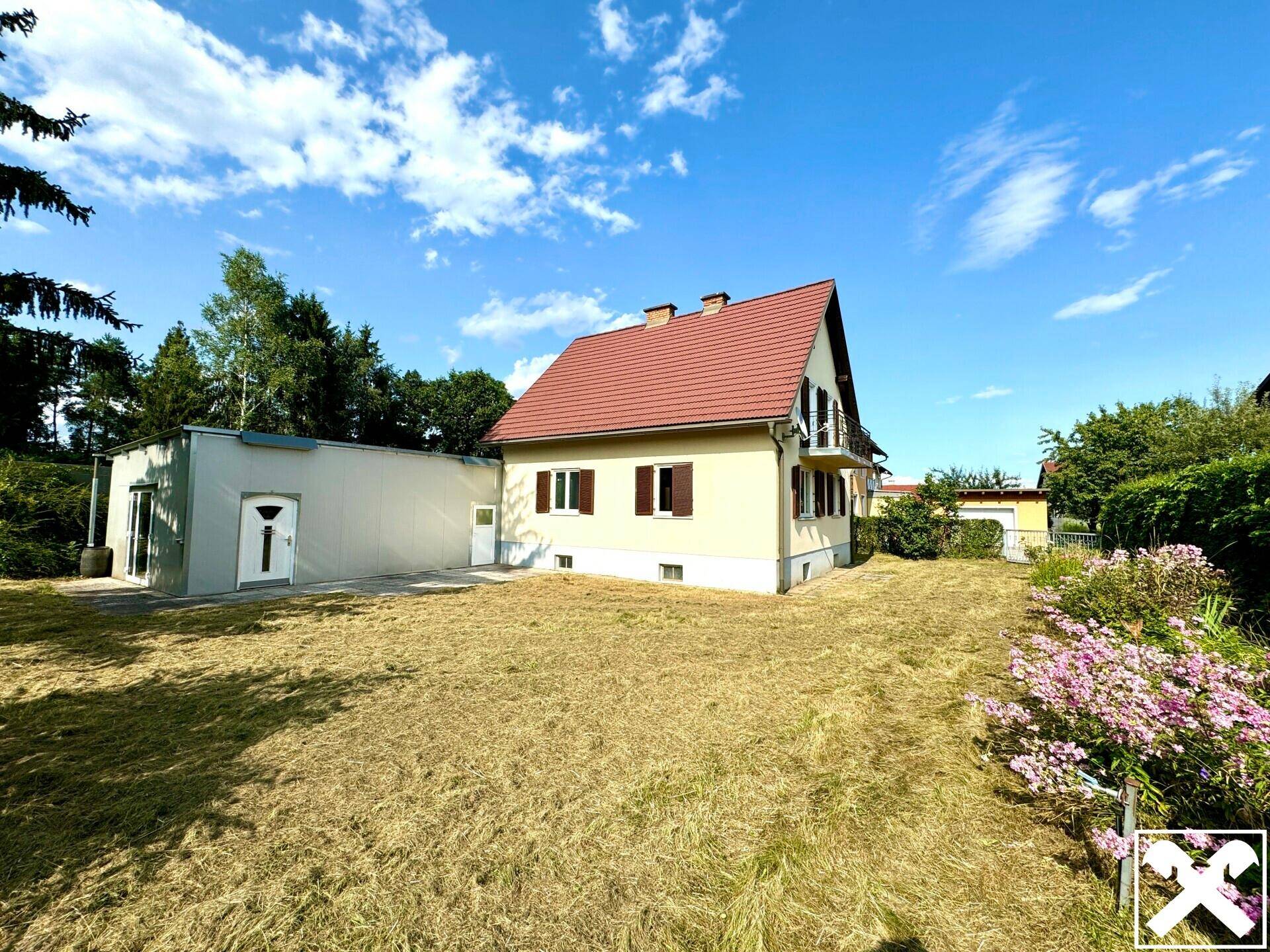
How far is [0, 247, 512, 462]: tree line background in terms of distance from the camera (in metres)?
23.2

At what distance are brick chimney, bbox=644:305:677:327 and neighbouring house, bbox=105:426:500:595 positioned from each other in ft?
25.4

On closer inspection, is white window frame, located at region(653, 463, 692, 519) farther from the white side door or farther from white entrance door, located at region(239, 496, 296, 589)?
white entrance door, located at region(239, 496, 296, 589)

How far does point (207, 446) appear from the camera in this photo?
11109 millimetres

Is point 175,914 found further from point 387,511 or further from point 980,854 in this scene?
point 387,511

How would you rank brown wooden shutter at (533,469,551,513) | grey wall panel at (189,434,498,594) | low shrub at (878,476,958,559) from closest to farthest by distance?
grey wall panel at (189,434,498,594) → brown wooden shutter at (533,469,551,513) → low shrub at (878,476,958,559)

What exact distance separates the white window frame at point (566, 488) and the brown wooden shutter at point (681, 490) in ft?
10.7

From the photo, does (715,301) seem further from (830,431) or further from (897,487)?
(897,487)

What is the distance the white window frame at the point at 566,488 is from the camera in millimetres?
15461

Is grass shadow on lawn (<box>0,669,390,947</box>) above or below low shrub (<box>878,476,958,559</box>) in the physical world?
below

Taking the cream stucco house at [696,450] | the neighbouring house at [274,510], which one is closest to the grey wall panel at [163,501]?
the neighbouring house at [274,510]

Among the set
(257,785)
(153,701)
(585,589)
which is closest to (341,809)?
(257,785)

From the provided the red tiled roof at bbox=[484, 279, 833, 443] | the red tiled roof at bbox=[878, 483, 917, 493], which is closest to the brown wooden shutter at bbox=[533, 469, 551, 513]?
the red tiled roof at bbox=[484, 279, 833, 443]

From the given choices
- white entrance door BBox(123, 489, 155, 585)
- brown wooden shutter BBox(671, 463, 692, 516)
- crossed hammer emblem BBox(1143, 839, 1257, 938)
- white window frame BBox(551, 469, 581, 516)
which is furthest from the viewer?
white window frame BBox(551, 469, 581, 516)

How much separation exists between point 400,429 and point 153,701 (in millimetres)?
24473
